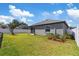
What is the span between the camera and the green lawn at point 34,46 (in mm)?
5855

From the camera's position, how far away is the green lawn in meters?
5.86

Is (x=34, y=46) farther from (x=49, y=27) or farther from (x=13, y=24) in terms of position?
(x=13, y=24)

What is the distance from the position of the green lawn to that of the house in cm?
13

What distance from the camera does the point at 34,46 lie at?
597cm

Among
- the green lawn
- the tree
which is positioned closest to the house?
the green lawn

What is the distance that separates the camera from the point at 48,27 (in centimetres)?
606

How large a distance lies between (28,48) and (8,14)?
2.69 ft

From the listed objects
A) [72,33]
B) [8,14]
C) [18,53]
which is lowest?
[18,53]

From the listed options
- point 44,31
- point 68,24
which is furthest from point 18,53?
point 68,24

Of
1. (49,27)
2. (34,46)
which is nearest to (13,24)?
(34,46)

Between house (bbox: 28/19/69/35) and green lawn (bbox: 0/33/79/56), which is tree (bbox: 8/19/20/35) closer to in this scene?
green lawn (bbox: 0/33/79/56)

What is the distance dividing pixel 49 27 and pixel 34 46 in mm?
517

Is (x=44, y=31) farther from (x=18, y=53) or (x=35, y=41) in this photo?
(x=18, y=53)

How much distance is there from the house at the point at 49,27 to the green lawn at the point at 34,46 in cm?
13
